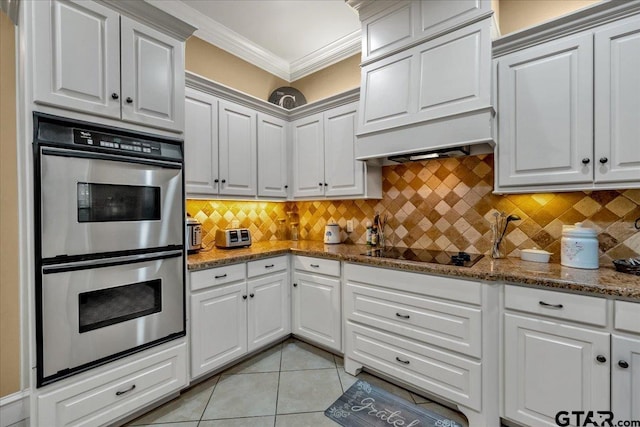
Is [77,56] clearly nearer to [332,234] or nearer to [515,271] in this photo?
[332,234]

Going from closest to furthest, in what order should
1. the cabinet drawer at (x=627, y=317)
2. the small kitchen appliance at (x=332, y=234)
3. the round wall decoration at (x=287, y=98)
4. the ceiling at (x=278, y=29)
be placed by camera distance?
the cabinet drawer at (x=627, y=317)
the ceiling at (x=278, y=29)
the small kitchen appliance at (x=332, y=234)
the round wall decoration at (x=287, y=98)

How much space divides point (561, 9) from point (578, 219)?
1437mm

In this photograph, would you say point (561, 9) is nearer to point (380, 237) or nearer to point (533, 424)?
point (380, 237)

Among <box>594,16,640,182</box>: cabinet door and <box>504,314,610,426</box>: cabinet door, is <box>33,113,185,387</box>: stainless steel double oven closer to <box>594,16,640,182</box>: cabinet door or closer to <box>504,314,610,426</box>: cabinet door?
<box>504,314,610,426</box>: cabinet door

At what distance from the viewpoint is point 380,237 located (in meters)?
2.76

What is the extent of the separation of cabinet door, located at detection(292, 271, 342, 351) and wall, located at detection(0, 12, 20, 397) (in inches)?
73.8

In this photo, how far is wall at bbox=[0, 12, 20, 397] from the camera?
1706 millimetres

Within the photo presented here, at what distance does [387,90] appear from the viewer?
2.21 metres

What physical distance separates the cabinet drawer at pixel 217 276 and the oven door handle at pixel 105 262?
0.24 m

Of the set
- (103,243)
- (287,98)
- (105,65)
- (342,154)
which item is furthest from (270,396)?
(287,98)

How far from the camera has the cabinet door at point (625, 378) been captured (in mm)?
1314

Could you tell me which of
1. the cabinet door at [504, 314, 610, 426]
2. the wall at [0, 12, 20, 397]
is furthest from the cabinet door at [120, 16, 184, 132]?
the cabinet door at [504, 314, 610, 426]

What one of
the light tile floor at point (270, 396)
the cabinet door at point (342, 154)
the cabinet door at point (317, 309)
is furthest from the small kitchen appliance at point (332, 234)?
the light tile floor at point (270, 396)

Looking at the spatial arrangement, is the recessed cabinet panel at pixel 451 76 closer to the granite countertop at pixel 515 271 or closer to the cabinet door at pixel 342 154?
the cabinet door at pixel 342 154
